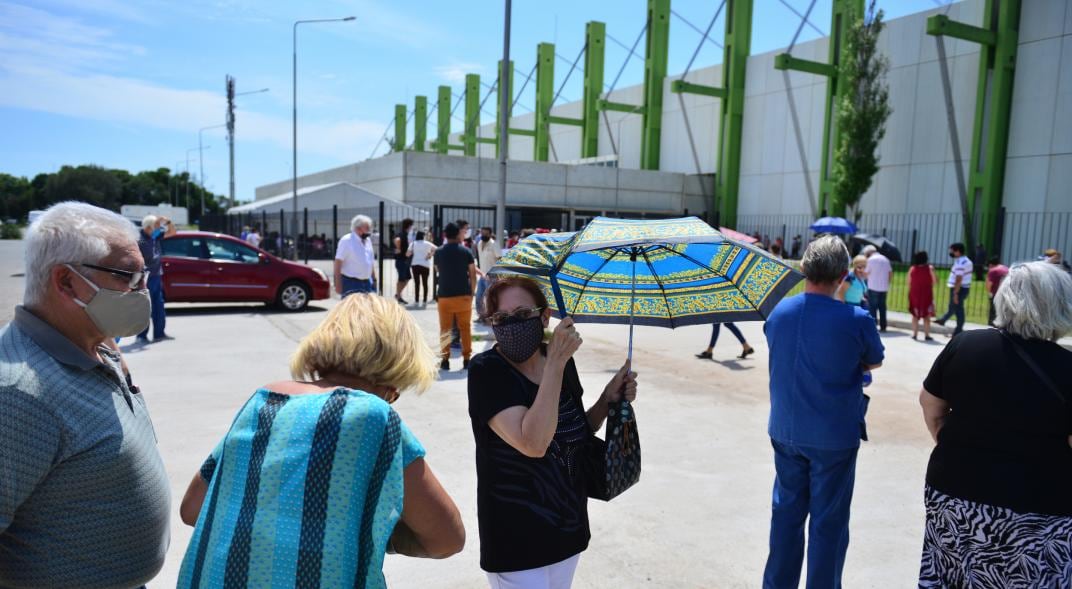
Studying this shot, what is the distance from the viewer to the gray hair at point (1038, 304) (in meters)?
2.55

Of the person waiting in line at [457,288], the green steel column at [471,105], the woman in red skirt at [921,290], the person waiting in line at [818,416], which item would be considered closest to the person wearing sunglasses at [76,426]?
the person waiting in line at [818,416]

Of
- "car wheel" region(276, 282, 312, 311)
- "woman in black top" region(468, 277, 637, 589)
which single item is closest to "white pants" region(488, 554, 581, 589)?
"woman in black top" region(468, 277, 637, 589)

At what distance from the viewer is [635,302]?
10.5 feet

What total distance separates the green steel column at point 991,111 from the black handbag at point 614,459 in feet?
84.8

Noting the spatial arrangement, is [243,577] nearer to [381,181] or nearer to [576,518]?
[576,518]

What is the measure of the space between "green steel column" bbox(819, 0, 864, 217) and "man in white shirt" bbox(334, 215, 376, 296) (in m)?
24.0

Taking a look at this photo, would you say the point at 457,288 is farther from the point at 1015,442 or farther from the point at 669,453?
the point at 1015,442

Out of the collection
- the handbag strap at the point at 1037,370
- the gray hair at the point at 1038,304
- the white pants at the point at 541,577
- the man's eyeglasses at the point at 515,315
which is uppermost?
the gray hair at the point at 1038,304

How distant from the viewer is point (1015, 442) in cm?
255

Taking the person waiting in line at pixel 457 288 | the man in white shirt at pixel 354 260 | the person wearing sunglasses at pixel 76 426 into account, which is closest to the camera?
the person wearing sunglasses at pixel 76 426

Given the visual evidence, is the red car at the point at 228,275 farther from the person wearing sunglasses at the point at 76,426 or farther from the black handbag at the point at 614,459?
the black handbag at the point at 614,459

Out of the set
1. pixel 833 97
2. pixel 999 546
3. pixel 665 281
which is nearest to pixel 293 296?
pixel 665 281

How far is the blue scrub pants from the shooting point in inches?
125

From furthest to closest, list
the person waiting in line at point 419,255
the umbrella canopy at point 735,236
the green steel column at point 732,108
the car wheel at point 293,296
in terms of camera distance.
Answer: the green steel column at point 732,108 < the person waiting in line at point 419,255 < the car wheel at point 293,296 < the umbrella canopy at point 735,236
